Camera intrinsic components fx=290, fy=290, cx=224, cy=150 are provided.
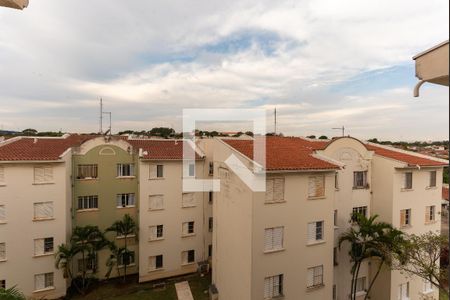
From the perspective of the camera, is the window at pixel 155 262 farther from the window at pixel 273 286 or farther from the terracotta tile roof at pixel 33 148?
the window at pixel 273 286

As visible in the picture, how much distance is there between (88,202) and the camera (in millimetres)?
26844

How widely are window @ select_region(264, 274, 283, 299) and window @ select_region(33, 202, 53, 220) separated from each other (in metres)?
18.3

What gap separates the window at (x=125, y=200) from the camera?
28.0 metres

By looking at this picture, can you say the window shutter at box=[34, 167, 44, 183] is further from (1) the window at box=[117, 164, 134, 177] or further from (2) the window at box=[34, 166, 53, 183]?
(1) the window at box=[117, 164, 134, 177]

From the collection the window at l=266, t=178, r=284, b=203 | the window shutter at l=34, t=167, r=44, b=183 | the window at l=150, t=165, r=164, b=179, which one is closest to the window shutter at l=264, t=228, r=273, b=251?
the window at l=266, t=178, r=284, b=203

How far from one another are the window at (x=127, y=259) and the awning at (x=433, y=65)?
1133 inches

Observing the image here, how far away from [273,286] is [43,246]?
19034 millimetres

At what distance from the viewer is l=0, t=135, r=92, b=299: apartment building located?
22.6 meters

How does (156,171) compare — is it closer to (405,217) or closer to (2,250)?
(2,250)

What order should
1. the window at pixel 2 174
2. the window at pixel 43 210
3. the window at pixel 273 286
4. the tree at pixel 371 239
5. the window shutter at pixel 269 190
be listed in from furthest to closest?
the window at pixel 43 210 → the window at pixel 2 174 → the tree at pixel 371 239 → the window at pixel 273 286 → the window shutter at pixel 269 190

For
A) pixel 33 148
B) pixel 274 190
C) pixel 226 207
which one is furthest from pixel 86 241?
pixel 274 190

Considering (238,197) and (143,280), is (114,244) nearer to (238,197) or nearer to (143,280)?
(143,280)

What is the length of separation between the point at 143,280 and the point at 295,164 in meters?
19.0

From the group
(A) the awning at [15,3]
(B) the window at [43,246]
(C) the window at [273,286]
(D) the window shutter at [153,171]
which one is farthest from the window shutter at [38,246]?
(A) the awning at [15,3]
